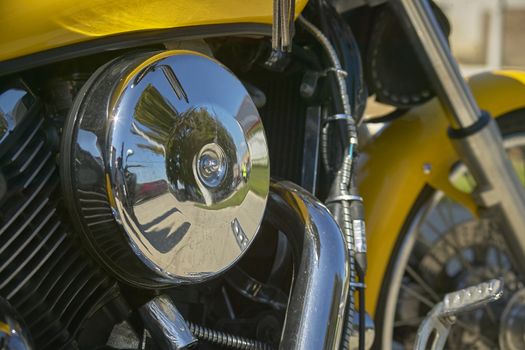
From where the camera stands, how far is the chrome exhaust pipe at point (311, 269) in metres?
1.12

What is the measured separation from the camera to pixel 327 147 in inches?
52.6

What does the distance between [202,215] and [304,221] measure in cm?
19

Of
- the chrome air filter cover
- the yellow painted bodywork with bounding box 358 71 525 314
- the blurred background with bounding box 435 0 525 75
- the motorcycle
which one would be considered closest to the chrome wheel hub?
the yellow painted bodywork with bounding box 358 71 525 314

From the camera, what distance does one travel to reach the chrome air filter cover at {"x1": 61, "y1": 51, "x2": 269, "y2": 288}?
3.22 feet

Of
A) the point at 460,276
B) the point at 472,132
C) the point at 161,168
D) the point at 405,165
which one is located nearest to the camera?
the point at 161,168

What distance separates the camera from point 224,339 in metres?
1.17

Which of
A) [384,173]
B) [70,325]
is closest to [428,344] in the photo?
[384,173]

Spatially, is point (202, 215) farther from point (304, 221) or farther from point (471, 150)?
point (471, 150)

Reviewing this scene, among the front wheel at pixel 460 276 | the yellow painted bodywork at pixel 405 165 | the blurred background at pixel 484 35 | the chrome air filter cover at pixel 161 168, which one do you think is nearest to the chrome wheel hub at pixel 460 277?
the front wheel at pixel 460 276

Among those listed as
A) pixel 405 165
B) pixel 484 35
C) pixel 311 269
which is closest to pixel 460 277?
pixel 405 165

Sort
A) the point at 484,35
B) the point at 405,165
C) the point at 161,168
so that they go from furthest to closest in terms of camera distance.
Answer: the point at 484,35, the point at 405,165, the point at 161,168

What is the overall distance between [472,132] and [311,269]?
483 millimetres

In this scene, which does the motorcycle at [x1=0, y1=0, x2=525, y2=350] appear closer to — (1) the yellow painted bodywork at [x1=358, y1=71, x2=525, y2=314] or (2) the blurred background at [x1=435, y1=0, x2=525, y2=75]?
(1) the yellow painted bodywork at [x1=358, y1=71, x2=525, y2=314]

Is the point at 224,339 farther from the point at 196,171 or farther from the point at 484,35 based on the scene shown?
the point at 484,35
